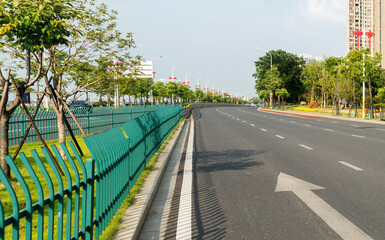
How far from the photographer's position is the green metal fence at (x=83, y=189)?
2443 mm

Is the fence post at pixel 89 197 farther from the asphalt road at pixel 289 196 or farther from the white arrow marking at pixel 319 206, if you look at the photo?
the white arrow marking at pixel 319 206

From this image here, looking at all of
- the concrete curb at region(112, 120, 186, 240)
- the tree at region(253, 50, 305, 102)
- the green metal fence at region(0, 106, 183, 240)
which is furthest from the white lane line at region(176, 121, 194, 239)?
the tree at region(253, 50, 305, 102)

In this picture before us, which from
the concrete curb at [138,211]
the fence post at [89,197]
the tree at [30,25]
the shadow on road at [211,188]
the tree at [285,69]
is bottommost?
the shadow on road at [211,188]

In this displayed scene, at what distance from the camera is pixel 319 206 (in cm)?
577

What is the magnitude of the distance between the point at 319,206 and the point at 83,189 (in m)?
3.86

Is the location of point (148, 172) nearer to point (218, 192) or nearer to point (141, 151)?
point (141, 151)

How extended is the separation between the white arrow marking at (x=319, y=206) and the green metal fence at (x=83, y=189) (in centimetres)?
290

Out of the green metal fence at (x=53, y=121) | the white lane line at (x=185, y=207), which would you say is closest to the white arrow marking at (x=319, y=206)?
the white lane line at (x=185, y=207)

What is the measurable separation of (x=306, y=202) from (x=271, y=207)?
672 millimetres

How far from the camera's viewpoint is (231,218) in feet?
17.2

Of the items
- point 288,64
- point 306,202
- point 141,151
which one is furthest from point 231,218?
point 288,64

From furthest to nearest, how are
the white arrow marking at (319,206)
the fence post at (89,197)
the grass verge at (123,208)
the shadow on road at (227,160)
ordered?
1. the shadow on road at (227,160)
2. the white arrow marking at (319,206)
3. the grass verge at (123,208)
4. the fence post at (89,197)

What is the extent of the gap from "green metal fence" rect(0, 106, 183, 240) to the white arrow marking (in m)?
2.90

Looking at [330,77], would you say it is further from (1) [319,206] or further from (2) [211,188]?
(1) [319,206]
